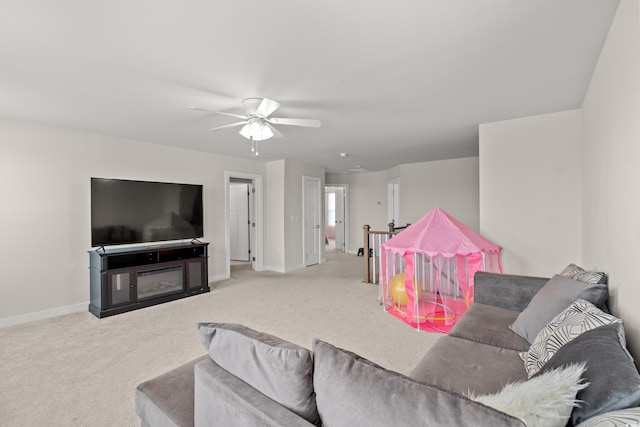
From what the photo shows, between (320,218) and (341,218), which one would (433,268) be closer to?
(320,218)

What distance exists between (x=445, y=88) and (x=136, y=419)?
3.42m

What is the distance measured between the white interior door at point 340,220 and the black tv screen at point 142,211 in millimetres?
4839

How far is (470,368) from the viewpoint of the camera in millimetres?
1588

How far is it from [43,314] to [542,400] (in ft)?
16.3

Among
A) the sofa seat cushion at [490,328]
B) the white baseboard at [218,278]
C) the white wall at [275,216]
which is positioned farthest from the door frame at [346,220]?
the sofa seat cushion at [490,328]

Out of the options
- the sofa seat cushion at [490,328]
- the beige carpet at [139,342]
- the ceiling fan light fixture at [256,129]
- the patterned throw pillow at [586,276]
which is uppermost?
the ceiling fan light fixture at [256,129]

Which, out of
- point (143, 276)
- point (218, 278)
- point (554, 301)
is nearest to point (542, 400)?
point (554, 301)

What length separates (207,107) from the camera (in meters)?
3.08

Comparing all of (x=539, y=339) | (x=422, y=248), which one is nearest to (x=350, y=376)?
(x=539, y=339)

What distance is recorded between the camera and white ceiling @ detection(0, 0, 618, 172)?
1.63 metres

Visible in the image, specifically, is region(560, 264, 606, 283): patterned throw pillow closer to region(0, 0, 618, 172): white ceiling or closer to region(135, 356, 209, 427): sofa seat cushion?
region(0, 0, 618, 172): white ceiling

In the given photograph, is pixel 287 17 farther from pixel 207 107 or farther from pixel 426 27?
pixel 207 107

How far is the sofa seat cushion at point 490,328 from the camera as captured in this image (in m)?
1.88

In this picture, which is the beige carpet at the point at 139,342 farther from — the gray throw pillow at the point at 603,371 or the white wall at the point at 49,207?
the gray throw pillow at the point at 603,371
